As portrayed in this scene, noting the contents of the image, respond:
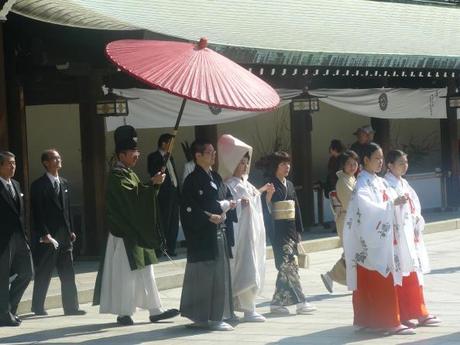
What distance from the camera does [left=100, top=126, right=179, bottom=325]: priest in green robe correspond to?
958cm

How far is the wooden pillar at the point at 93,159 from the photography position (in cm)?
1416

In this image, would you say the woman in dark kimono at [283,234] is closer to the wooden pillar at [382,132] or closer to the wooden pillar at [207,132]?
the wooden pillar at [207,132]

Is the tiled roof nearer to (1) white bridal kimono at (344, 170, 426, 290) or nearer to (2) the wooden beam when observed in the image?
(2) the wooden beam

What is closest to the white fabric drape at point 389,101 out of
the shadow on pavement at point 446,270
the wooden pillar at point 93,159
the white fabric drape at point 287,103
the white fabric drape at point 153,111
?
the white fabric drape at point 287,103

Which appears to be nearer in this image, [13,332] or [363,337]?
[363,337]

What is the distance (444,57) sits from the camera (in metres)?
18.5

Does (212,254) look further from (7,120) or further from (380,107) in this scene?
(380,107)

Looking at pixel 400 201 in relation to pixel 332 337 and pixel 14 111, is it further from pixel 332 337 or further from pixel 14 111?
pixel 14 111

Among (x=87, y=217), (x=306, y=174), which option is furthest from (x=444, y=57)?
(x=87, y=217)

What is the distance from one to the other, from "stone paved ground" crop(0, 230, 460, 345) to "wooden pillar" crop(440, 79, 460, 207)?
8955 millimetres

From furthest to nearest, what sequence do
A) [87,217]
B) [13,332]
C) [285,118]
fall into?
[285,118], [87,217], [13,332]

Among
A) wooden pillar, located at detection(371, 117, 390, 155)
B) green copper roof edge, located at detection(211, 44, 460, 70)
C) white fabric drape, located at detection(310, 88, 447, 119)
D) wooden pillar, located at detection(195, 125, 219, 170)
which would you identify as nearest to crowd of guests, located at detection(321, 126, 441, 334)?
green copper roof edge, located at detection(211, 44, 460, 70)

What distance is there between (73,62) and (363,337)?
5911 millimetres

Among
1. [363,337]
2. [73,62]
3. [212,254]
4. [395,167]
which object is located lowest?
[363,337]
